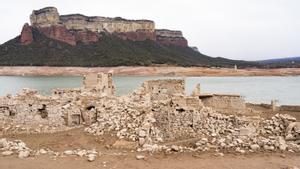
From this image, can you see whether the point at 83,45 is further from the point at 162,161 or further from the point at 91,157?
the point at 162,161

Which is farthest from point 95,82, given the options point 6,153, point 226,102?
point 6,153

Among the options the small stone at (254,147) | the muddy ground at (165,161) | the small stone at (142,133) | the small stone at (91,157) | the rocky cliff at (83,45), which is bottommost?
the muddy ground at (165,161)

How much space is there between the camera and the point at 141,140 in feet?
46.4

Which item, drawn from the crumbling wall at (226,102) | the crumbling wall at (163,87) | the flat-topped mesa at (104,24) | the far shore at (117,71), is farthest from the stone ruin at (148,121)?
the flat-topped mesa at (104,24)

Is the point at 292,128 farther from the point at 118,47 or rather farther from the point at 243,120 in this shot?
the point at 118,47

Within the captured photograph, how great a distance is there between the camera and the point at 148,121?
1551 centimetres

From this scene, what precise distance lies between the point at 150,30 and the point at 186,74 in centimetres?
6716

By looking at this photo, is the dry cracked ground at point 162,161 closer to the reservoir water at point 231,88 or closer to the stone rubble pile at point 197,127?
the stone rubble pile at point 197,127

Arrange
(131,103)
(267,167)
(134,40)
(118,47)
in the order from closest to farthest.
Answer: (267,167) < (131,103) < (118,47) < (134,40)

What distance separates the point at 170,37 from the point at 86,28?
50.0 m

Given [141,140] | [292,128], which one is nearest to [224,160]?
[141,140]

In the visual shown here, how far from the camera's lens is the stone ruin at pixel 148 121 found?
13555 millimetres

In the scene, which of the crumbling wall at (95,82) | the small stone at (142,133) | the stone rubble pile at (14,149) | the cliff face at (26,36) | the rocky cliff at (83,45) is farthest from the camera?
the cliff face at (26,36)

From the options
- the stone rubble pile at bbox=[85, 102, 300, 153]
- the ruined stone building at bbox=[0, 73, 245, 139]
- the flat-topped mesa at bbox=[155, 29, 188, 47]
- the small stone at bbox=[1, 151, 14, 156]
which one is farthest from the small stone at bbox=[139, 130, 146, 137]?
the flat-topped mesa at bbox=[155, 29, 188, 47]
